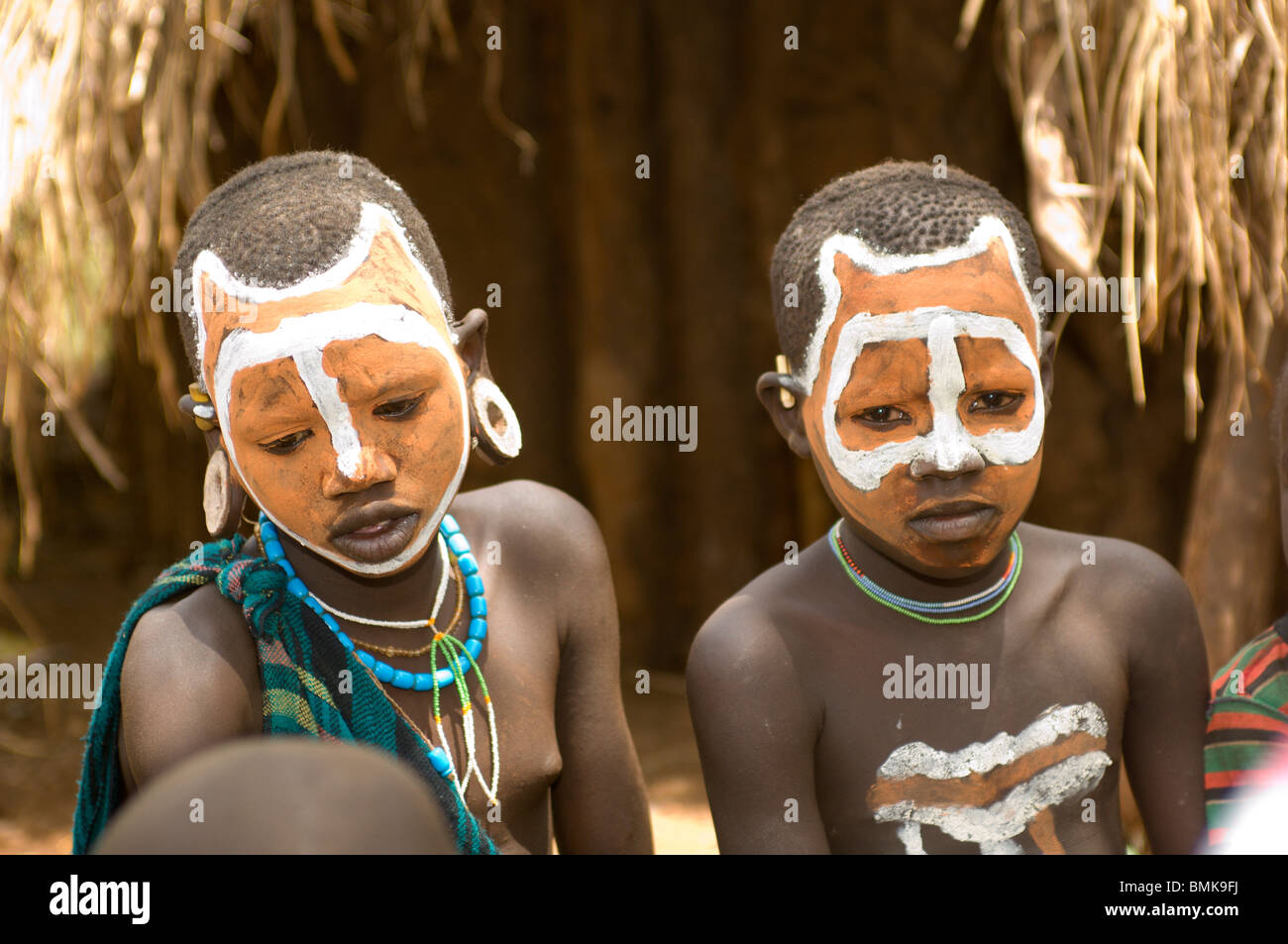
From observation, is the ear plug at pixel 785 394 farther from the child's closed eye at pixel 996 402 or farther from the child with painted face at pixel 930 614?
the child's closed eye at pixel 996 402

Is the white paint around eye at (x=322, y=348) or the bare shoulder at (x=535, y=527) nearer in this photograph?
the white paint around eye at (x=322, y=348)

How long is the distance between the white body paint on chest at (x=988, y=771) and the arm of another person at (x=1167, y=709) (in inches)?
4.8

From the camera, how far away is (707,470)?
14.1ft

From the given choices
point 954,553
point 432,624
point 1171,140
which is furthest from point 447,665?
point 1171,140

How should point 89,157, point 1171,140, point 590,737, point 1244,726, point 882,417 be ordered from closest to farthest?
point 882,417 < point 1244,726 < point 590,737 < point 1171,140 < point 89,157

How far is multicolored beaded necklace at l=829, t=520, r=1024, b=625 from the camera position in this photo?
6.56 feet

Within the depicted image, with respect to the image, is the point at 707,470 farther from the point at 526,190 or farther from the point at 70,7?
the point at 70,7

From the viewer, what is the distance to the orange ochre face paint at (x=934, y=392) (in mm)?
1842

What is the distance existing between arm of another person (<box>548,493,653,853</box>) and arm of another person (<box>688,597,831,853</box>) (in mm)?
254

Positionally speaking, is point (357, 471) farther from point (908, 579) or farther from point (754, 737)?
point (908, 579)

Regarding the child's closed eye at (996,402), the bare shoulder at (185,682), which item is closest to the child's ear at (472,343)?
the bare shoulder at (185,682)

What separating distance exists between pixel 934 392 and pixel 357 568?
81cm

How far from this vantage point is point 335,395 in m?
1.79

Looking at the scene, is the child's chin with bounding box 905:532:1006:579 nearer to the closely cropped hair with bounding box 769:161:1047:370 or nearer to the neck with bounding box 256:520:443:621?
the closely cropped hair with bounding box 769:161:1047:370
